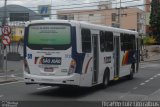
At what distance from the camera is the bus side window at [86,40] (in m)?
17.3

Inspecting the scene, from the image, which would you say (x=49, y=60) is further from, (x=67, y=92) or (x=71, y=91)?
(x=71, y=91)

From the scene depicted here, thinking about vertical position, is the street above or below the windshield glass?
below

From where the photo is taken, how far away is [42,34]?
56.6 feet

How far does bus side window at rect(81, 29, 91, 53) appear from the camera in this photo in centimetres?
1733

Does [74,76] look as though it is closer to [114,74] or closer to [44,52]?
[44,52]

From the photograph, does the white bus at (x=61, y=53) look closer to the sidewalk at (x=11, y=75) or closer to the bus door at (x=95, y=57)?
the bus door at (x=95, y=57)

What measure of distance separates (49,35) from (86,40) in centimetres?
152

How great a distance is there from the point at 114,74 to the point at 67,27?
227 inches

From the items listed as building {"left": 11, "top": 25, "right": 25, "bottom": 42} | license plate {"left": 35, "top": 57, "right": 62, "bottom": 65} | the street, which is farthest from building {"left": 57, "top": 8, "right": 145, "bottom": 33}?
license plate {"left": 35, "top": 57, "right": 62, "bottom": 65}

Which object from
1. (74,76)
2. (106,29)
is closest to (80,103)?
(74,76)

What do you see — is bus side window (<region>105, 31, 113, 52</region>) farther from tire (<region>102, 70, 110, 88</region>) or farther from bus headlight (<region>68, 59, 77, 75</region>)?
bus headlight (<region>68, 59, 77, 75</region>)

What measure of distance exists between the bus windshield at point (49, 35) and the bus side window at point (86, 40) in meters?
0.76

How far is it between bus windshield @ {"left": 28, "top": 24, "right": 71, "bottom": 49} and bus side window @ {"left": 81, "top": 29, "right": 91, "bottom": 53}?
758 millimetres

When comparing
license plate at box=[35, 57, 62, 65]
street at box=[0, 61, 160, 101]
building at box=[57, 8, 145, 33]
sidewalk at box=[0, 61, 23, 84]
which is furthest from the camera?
building at box=[57, 8, 145, 33]
